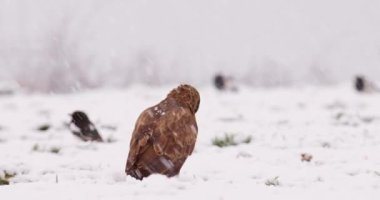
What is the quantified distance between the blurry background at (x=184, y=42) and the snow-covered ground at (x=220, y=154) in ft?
7.89

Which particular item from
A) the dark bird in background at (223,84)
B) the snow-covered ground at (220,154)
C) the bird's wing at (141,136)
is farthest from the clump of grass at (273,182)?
the dark bird in background at (223,84)

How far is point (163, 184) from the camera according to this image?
4.40 m

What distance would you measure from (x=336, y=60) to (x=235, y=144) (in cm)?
2093

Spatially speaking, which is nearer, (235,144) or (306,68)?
(235,144)

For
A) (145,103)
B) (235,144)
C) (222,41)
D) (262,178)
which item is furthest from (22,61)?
(222,41)

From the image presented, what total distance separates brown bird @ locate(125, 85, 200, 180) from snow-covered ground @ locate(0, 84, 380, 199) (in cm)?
12

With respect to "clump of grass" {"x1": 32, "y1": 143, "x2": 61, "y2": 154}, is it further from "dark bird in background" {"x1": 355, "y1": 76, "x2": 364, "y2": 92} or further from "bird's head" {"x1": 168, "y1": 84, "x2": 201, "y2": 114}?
"dark bird in background" {"x1": 355, "y1": 76, "x2": 364, "y2": 92}

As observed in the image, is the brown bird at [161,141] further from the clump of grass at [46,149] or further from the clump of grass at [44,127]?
the clump of grass at [44,127]

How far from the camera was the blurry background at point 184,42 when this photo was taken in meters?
14.1

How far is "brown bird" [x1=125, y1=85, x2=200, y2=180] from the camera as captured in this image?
460 cm

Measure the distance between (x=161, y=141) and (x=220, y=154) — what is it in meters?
1.89

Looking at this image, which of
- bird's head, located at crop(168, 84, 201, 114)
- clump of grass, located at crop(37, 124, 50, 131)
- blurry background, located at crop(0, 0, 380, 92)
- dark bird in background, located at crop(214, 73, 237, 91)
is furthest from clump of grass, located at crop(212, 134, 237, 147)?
blurry background, located at crop(0, 0, 380, 92)

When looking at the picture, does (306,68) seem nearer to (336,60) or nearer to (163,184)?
(336,60)

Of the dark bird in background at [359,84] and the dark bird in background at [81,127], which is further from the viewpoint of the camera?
the dark bird in background at [359,84]
